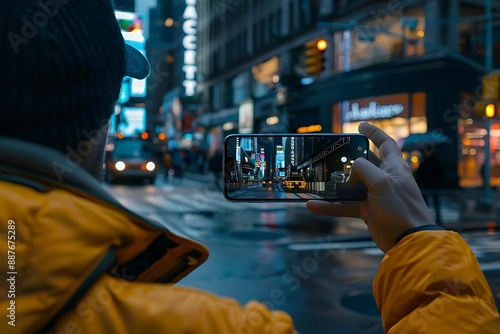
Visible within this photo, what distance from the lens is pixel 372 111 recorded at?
27.3 metres

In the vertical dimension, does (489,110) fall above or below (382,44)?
below

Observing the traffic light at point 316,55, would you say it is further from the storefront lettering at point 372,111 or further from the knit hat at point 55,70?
the knit hat at point 55,70

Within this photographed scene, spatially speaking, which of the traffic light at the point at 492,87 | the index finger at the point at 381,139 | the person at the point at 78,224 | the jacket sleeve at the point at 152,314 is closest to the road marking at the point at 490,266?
the index finger at the point at 381,139

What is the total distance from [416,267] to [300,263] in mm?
6978

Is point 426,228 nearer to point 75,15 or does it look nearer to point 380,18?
point 75,15

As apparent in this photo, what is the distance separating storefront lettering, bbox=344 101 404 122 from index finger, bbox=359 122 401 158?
25.7 meters

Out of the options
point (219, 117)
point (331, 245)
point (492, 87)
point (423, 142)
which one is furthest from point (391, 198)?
point (219, 117)

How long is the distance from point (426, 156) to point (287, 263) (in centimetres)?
579

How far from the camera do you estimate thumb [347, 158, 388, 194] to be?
130cm

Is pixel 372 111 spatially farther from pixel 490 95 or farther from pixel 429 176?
pixel 429 176

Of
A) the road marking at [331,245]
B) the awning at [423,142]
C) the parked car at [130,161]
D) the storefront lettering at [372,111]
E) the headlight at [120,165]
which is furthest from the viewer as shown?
the parked car at [130,161]

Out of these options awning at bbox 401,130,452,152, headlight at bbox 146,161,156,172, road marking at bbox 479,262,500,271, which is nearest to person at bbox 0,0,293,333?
road marking at bbox 479,262,500,271

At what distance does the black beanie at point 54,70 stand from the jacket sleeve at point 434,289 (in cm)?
77

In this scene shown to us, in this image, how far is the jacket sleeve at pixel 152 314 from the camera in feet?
2.67
